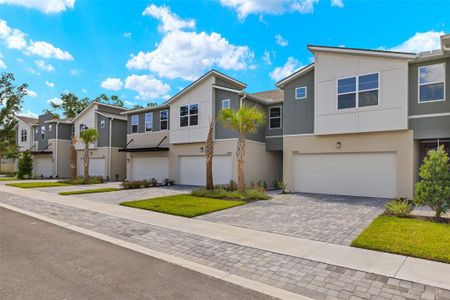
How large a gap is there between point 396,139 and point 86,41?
17544 mm

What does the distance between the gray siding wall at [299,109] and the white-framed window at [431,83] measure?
507 cm

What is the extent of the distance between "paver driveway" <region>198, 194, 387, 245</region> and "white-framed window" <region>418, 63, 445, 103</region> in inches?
202

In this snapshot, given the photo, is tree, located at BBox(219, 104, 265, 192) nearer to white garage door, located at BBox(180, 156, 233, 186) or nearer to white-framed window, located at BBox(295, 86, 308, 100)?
white-framed window, located at BBox(295, 86, 308, 100)

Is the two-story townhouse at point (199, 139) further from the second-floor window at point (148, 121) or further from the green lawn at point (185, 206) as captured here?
the green lawn at point (185, 206)

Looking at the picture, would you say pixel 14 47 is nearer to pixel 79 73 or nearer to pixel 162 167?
pixel 79 73

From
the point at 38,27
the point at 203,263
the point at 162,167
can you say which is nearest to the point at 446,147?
the point at 203,263

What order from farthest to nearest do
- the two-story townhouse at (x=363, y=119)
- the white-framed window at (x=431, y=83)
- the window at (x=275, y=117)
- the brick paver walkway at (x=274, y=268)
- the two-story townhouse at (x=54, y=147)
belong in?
the two-story townhouse at (x=54, y=147) → the window at (x=275, y=117) → the two-story townhouse at (x=363, y=119) → the white-framed window at (x=431, y=83) → the brick paver walkway at (x=274, y=268)

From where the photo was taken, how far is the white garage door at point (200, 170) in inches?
747

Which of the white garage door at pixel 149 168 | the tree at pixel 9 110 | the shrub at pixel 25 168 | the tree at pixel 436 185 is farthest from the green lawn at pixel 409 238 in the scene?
the tree at pixel 9 110

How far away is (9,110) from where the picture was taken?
37.0 m

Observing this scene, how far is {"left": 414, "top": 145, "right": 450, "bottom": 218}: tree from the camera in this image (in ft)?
27.9

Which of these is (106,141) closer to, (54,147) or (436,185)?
(54,147)

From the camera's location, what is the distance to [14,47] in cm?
1720

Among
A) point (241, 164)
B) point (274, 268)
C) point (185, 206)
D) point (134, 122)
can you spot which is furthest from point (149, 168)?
point (274, 268)
